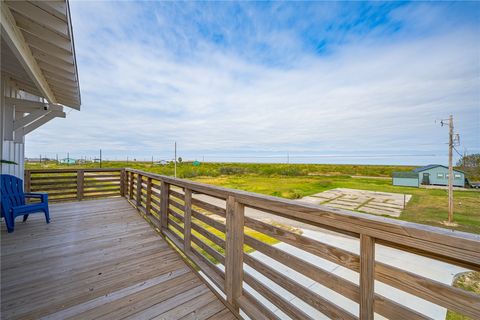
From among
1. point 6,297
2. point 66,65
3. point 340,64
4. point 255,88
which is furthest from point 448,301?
point 255,88

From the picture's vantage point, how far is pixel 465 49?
17.9 ft

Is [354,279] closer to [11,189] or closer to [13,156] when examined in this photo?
[11,189]

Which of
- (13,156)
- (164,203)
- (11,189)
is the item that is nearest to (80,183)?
(13,156)

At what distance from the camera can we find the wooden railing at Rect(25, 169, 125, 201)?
178 inches

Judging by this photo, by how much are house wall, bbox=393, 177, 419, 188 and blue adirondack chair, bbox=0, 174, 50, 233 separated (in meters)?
30.1

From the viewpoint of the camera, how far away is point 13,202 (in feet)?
9.86

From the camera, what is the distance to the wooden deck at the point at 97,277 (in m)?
1.48

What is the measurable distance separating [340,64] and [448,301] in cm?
938

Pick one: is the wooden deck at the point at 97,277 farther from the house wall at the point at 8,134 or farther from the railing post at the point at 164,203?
the house wall at the point at 8,134

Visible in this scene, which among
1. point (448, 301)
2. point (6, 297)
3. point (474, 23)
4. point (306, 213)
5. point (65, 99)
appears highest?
point (474, 23)

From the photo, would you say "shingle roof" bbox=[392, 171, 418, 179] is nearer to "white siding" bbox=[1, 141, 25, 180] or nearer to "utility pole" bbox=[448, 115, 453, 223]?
"utility pole" bbox=[448, 115, 453, 223]

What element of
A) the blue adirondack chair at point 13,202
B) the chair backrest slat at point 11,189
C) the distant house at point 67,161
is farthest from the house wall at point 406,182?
the distant house at point 67,161

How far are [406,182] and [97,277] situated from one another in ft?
98.3

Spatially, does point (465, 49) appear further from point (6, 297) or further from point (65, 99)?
point (65, 99)
